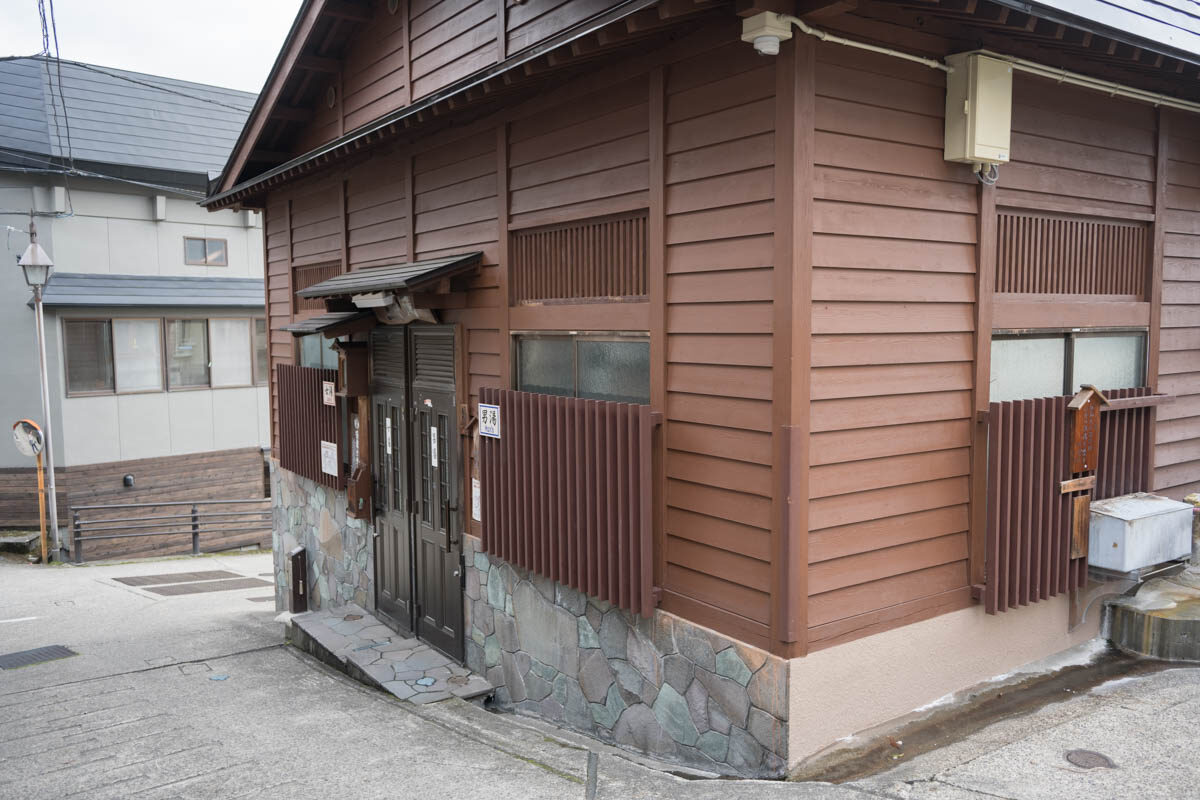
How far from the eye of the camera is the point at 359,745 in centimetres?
611

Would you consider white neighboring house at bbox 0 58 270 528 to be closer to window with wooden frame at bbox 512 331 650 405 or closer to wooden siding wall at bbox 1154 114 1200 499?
window with wooden frame at bbox 512 331 650 405

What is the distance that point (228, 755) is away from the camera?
6016mm

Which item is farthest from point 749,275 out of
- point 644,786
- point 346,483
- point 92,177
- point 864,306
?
point 92,177

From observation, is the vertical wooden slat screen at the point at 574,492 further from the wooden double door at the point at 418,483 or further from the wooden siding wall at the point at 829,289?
the wooden double door at the point at 418,483

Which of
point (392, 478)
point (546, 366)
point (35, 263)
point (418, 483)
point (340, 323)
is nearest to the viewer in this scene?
point (546, 366)

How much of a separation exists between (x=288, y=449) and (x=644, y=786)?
843 centimetres

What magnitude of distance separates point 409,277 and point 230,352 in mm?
14574

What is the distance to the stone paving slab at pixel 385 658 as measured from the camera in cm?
774

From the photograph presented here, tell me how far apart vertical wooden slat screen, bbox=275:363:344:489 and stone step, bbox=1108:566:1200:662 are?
25.7 feet

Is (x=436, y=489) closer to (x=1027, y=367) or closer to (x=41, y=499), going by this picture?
(x=1027, y=367)

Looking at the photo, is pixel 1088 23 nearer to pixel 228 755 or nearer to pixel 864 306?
pixel 864 306

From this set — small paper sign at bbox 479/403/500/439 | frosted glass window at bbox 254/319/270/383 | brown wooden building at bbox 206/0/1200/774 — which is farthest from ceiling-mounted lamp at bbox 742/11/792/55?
frosted glass window at bbox 254/319/270/383

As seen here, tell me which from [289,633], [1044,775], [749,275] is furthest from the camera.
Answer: [289,633]

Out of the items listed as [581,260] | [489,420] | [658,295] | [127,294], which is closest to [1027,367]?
[658,295]
